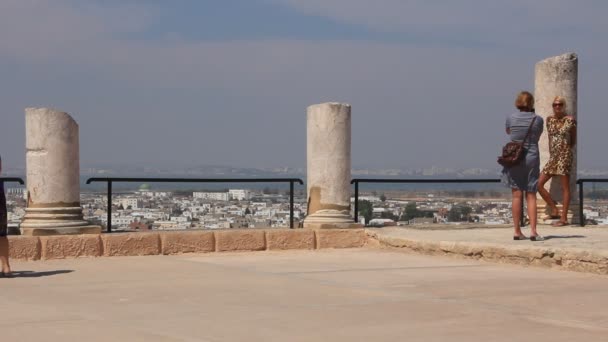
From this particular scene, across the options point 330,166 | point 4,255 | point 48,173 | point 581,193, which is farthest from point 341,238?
point 4,255

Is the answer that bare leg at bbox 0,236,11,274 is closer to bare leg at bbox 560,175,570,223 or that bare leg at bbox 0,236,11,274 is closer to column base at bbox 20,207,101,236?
column base at bbox 20,207,101,236

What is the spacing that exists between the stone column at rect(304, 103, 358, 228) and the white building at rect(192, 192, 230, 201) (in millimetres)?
1539

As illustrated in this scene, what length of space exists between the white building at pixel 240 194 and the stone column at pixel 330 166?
132 centimetres

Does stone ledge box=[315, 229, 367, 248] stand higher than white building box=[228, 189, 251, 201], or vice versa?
white building box=[228, 189, 251, 201]

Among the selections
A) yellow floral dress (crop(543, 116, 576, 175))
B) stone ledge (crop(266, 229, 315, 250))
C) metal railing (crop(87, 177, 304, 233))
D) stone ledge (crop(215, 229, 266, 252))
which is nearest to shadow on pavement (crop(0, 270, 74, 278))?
metal railing (crop(87, 177, 304, 233))

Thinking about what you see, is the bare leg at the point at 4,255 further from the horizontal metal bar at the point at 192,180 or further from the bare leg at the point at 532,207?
the bare leg at the point at 532,207

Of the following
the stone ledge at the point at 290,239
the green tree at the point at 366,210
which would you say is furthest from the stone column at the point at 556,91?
the stone ledge at the point at 290,239

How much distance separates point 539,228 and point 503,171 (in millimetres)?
3036

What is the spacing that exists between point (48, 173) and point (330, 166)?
13.7 ft

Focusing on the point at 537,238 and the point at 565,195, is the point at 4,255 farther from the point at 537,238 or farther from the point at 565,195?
the point at 565,195

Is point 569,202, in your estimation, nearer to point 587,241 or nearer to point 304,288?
point 587,241

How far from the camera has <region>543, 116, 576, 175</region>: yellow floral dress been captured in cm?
1461

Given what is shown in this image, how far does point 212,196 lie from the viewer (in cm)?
1462

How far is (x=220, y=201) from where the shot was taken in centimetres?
1457
